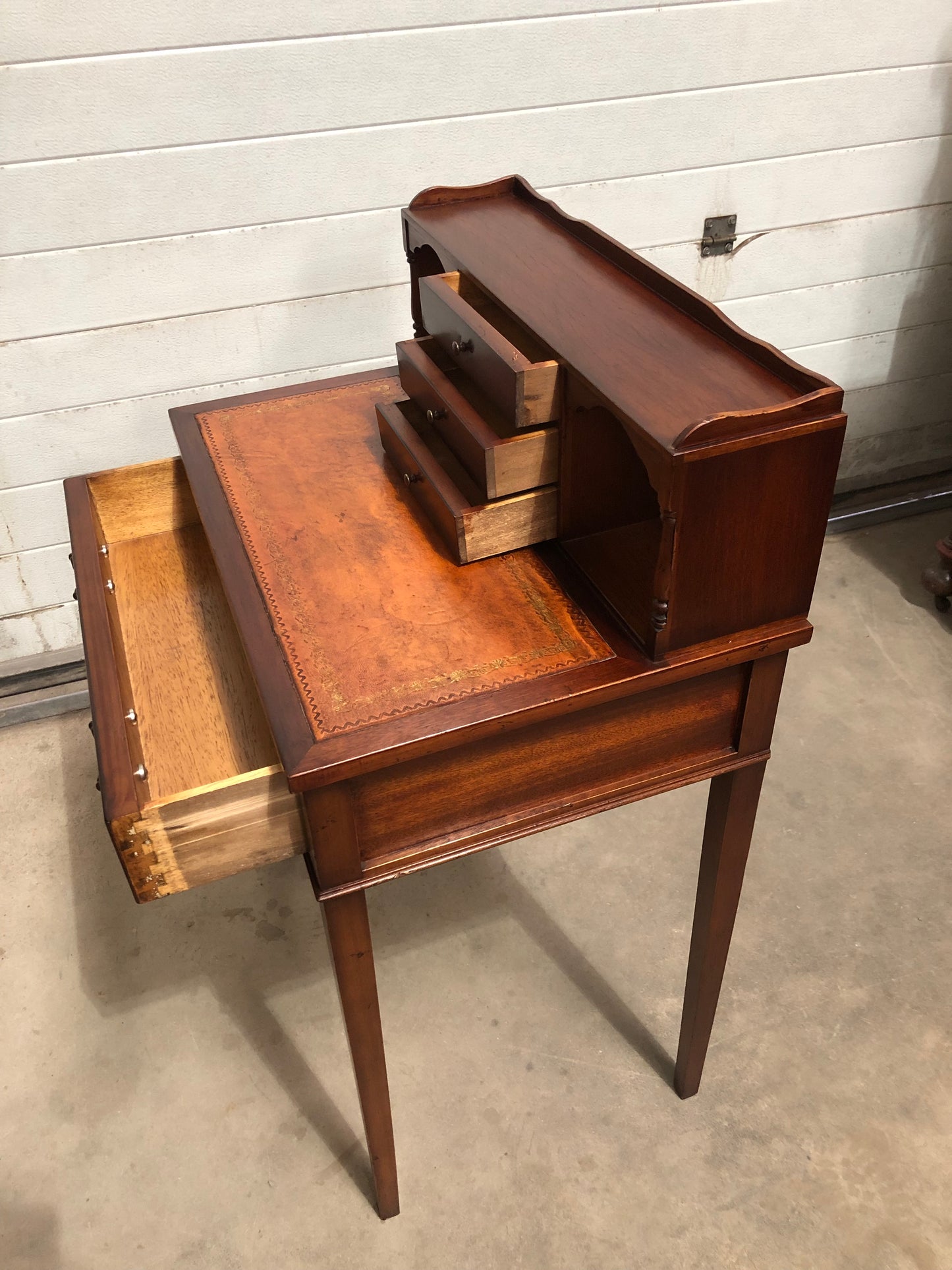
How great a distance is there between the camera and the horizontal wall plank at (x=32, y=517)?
2.45 metres

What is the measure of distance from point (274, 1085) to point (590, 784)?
39.7 inches

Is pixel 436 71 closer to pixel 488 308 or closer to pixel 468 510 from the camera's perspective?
pixel 488 308

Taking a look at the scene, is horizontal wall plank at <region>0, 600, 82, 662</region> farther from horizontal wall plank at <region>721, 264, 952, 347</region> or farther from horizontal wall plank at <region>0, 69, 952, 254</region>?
horizontal wall plank at <region>721, 264, 952, 347</region>

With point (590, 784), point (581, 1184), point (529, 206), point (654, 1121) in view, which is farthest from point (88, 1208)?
point (529, 206)

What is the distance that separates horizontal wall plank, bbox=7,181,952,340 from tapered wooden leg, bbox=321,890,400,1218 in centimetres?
157

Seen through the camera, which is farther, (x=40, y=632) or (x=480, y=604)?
(x=40, y=632)

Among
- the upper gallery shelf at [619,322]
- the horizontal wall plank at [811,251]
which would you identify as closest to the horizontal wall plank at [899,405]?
the horizontal wall plank at [811,251]

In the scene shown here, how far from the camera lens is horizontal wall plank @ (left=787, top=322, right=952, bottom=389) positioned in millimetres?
3109

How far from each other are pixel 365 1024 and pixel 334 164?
1.84 m

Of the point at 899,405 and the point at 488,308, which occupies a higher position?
the point at 488,308

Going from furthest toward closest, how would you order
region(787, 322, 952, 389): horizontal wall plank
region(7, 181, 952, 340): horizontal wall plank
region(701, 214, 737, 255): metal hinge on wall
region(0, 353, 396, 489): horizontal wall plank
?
region(787, 322, 952, 389): horizontal wall plank < region(701, 214, 737, 255): metal hinge on wall < region(0, 353, 396, 489): horizontal wall plank < region(7, 181, 952, 340): horizontal wall plank

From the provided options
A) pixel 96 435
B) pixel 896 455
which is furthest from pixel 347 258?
pixel 896 455

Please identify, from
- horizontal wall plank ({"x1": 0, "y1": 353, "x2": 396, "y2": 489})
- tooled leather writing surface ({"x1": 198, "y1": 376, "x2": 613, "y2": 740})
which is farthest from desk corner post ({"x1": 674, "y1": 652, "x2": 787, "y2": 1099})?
horizontal wall plank ({"x1": 0, "y1": 353, "x2": 396, "y2": 489})

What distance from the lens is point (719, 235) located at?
2.72 meters
